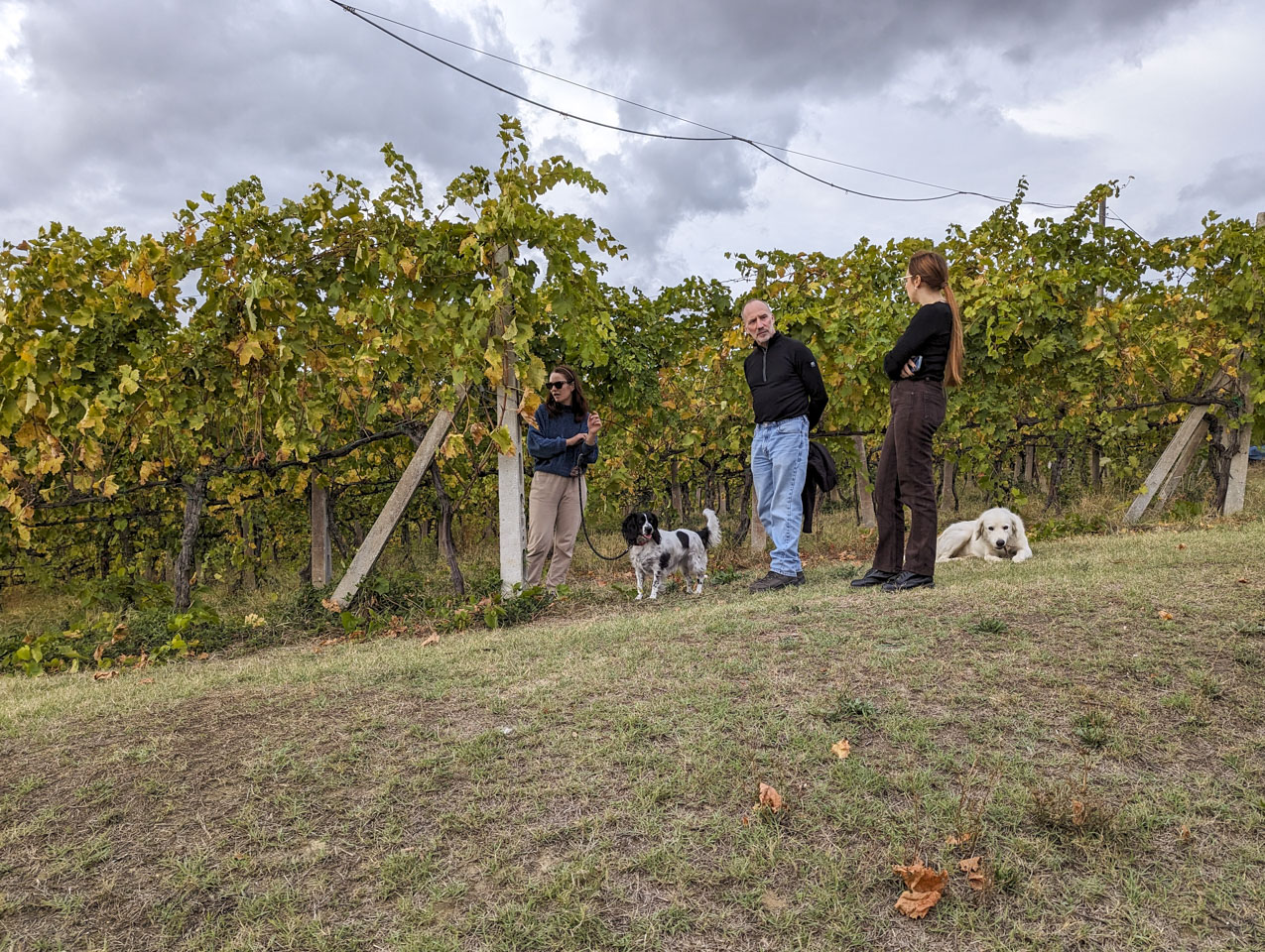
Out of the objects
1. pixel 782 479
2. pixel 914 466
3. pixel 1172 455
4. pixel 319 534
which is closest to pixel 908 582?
pixel 914 466

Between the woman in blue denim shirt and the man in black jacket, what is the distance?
4.11 feet

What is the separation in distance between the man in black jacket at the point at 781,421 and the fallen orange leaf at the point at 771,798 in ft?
9.61

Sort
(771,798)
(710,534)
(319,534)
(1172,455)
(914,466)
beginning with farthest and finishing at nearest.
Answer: (1172,455) < (319,534) < (710,534) < (914,466) < (771,798)

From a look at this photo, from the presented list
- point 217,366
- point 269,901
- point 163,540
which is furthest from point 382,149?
point 163,540

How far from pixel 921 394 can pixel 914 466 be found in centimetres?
44

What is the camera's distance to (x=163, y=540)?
10273mm

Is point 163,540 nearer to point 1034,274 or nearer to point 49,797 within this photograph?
point 49,797

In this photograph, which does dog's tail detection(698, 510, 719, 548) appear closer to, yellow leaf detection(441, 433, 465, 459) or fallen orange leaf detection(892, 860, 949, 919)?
yellow leaf detection(441, 433, 465, 459)

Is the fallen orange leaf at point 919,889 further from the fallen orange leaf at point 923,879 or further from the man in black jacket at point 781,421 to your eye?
the man in black jacket at point 781,421

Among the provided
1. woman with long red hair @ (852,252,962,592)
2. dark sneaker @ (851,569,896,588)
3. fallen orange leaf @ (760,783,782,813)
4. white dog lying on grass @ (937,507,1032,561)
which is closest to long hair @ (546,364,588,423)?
woman with long red hair @ (852,252,962,592)

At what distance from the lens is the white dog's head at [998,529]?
5.92 meters

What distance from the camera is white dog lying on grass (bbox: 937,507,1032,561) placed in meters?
5.91

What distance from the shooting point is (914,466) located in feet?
14.8

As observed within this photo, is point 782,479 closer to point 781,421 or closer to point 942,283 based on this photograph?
point 781,421
